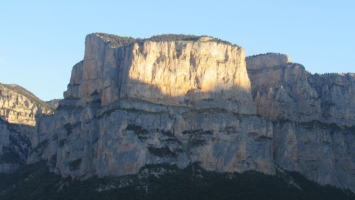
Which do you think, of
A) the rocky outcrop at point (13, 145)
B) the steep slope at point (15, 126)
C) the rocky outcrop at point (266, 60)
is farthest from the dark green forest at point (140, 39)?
the rocky outcrop at point (13, 145)

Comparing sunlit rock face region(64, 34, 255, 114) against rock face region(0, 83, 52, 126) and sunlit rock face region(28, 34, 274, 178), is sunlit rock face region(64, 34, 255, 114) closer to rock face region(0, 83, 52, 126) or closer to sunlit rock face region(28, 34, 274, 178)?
sunlit rock face region(28, 34, 274, 178)

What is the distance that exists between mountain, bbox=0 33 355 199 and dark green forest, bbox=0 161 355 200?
3.93ft

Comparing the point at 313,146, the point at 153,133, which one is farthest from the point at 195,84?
the point at 313,146

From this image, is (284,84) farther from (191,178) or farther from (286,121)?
(191,178)

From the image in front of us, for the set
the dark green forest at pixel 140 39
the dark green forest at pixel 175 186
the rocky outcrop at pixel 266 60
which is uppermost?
the dark green forest at pixel 140 39

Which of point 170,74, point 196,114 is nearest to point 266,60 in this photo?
point 196,114

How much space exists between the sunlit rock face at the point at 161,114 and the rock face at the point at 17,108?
36.2 metres

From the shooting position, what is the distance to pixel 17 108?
193750 mm

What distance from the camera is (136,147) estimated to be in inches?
5261

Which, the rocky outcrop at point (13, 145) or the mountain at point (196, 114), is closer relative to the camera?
the mountain at point (196, 114)

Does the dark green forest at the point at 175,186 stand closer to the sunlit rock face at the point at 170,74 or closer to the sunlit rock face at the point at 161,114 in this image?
the sunlit rock face at the point at 161,114

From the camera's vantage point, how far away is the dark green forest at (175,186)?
130 m

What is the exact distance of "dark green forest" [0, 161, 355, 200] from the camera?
130 meters

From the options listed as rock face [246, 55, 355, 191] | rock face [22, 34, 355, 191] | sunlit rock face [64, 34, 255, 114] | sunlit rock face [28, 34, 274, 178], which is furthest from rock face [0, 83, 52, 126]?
rock face [246, 55, 355, 191]
